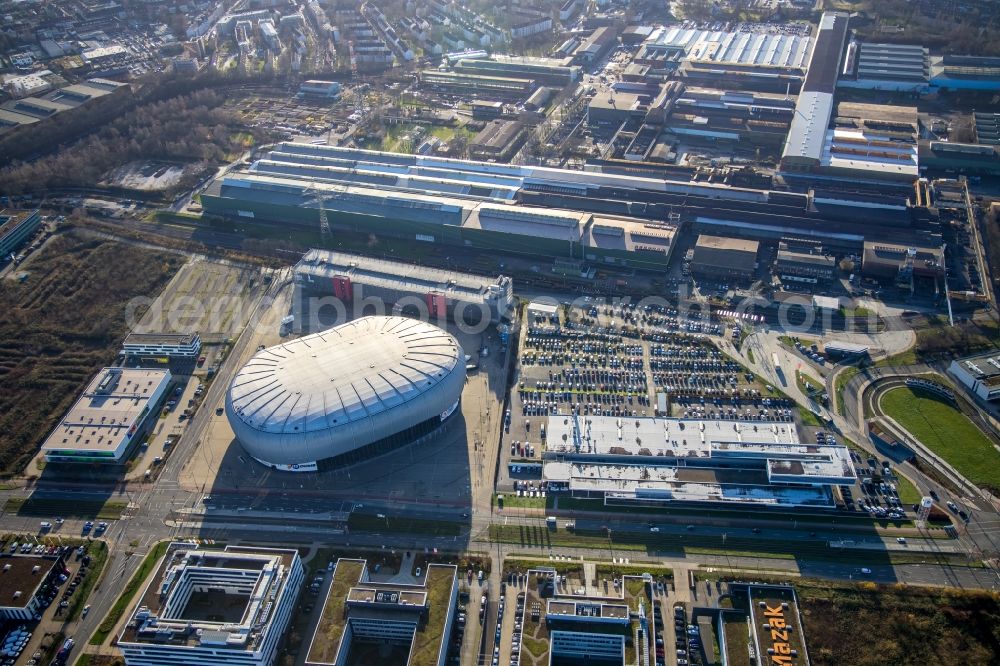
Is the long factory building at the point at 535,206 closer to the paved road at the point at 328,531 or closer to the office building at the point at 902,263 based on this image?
the office building at the point at 902,263

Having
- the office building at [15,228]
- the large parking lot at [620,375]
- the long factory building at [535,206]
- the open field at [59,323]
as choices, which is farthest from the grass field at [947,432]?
the office building at [15,228]

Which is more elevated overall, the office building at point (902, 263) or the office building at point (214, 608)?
the office building at point (902, 263)

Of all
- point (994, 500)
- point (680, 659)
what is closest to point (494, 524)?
point (680, 659)

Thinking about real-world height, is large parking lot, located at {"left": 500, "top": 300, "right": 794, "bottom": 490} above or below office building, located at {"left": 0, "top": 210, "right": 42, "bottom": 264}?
below

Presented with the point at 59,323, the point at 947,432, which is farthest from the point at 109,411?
the point at 947,432

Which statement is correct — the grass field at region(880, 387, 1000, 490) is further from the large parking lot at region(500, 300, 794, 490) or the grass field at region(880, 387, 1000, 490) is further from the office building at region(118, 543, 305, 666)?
the office building at region(118, 543, 305, 666)

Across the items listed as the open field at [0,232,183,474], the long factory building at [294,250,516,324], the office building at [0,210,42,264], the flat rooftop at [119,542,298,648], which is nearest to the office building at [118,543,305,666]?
the flat rooftop at [119,542,298,648]
